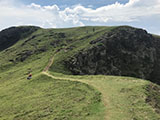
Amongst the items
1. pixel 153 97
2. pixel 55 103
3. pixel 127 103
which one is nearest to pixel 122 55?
pixel 153 97

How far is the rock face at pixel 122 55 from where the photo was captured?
9096 centimetres

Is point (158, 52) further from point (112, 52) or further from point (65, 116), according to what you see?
point (65, 116)

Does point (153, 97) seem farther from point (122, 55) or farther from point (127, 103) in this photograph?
point (122, 55)

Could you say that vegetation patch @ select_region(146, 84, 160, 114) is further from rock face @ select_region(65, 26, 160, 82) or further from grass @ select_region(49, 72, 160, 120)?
rock face @ select_region(65, 26, 160, 82)

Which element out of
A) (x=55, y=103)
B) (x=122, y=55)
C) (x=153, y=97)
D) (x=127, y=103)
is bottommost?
(x=55, y=103)

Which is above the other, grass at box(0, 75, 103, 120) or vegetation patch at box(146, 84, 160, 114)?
vegetation patch at box(146, 84, 160, 114)

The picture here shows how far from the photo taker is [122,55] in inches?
4333

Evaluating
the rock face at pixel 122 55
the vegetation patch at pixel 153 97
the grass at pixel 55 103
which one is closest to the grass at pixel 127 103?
the vegetation patch at pixel 153 97

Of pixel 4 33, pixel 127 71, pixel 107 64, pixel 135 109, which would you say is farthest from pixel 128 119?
pixel 4 33

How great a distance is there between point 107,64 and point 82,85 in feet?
219

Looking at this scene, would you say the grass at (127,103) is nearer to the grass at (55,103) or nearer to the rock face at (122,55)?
the grass at (55,103)

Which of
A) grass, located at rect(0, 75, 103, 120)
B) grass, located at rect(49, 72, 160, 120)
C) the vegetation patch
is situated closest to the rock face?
grass, located at rect(0, 75, 103, 120)

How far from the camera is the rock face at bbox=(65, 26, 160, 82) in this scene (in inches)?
3581

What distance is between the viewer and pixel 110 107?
23406 millimetres
